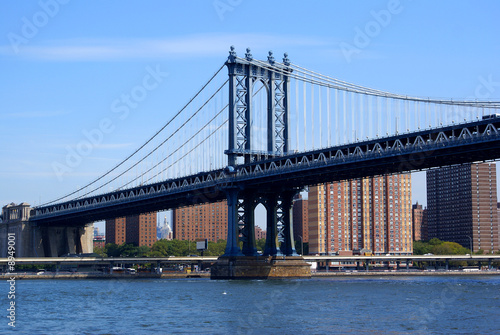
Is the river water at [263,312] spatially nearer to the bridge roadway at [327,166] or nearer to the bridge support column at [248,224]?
the bridge roadway at [327,166]

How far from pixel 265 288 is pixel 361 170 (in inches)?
710

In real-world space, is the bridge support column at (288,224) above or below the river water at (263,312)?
above

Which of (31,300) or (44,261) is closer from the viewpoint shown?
(31,300)

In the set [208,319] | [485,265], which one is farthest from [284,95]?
[485,265]

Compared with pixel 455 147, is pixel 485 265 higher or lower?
lower

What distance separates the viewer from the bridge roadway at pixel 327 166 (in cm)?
7331

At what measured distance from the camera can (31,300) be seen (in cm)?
6906

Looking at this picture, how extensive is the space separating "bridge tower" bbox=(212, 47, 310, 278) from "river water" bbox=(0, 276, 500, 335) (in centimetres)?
2012

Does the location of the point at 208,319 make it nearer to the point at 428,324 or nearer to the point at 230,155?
the point at 428,324

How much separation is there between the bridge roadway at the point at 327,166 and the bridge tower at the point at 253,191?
1.55 meters

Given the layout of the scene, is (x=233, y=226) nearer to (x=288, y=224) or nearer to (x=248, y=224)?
(x=248, y=224)

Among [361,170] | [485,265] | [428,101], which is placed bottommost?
[485,265]

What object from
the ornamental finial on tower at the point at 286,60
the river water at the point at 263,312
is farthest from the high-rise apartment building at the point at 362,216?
the river water at the point at 263,312

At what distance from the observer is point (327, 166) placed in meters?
85.2
